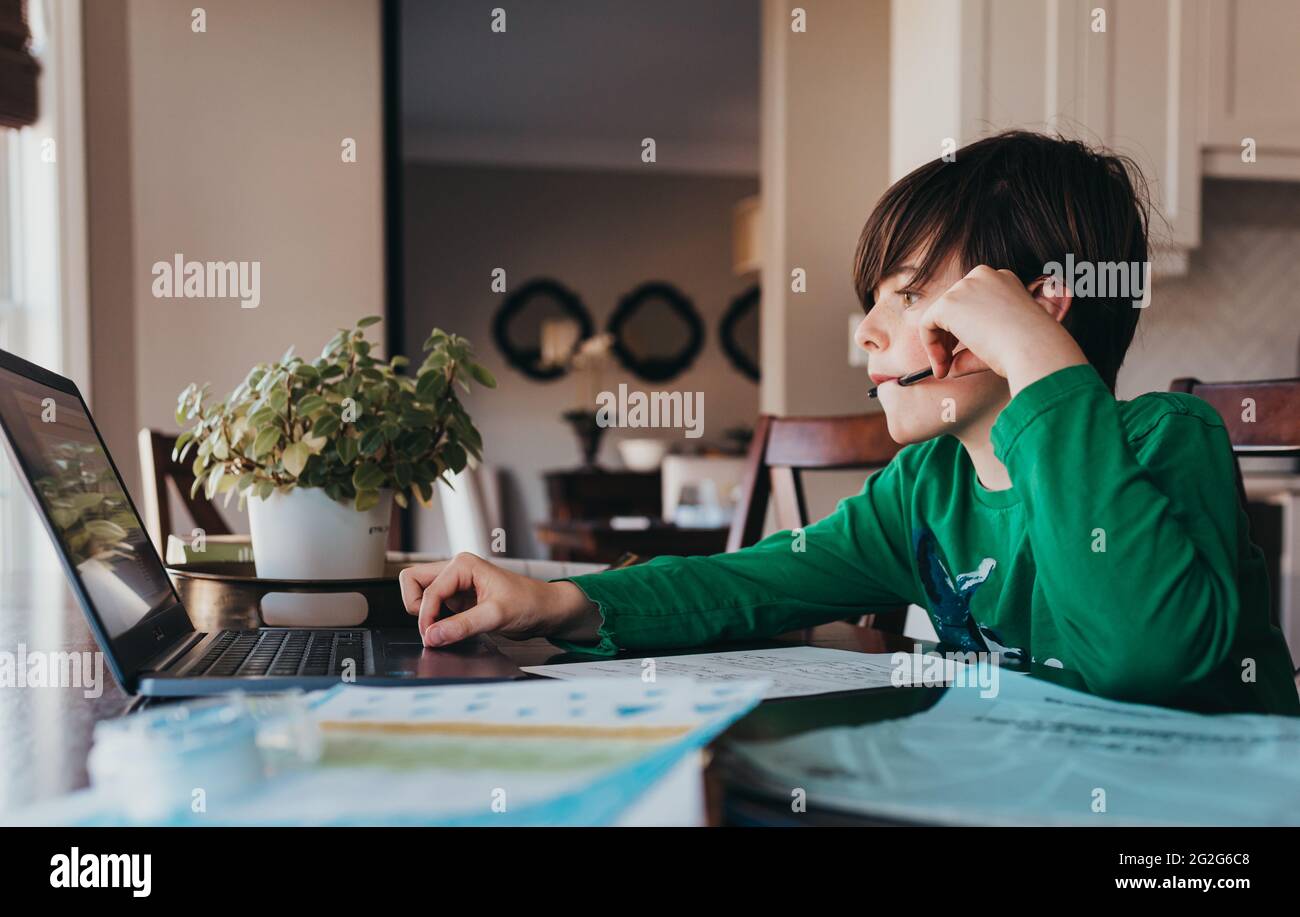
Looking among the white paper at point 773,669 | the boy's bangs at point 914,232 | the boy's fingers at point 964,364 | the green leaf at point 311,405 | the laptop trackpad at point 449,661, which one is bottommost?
the white paper at point 773,669

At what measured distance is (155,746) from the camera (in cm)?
44

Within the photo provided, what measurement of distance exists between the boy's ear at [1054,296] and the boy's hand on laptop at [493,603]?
1.55 feet

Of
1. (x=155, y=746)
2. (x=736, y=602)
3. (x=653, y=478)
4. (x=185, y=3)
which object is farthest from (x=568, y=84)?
(x=155, y=746)

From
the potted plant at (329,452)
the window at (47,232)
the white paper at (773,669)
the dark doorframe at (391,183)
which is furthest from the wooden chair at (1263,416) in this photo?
the window at (47,232)

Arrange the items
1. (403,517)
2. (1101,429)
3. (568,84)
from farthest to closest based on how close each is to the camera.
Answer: (568,84), (403,517), (1101,429)

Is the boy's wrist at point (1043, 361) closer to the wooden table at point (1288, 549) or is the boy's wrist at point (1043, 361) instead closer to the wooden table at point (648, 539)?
the wooden table at point (1288, 549)

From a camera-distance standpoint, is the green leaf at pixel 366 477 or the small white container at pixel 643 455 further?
the small white container at pixel 643 455

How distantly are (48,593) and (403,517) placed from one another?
211 cm

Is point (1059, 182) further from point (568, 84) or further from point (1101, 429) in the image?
point (568, 84)

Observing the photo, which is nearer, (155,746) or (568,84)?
(155,746)

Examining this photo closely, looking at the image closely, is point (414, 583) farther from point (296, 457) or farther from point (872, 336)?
point (872, 336)

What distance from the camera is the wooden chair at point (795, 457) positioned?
1.55 m

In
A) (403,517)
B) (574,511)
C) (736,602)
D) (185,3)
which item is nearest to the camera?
(736,602)

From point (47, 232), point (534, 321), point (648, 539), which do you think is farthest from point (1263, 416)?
point (534, 321)
